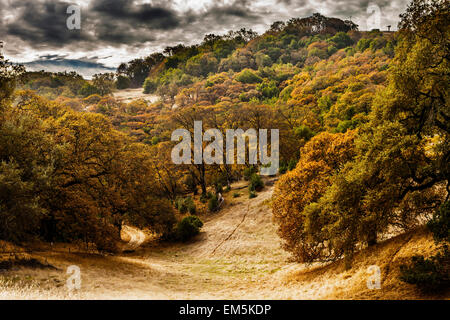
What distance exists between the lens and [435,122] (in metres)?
8.15

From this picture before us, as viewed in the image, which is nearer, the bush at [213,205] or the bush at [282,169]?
the bush at [213,205]

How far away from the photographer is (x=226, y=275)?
15.7 meters

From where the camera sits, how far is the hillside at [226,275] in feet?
29.9

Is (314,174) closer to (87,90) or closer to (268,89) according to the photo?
(268,89)

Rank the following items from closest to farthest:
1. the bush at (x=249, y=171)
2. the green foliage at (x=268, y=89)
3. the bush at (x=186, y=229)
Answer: the bush at (x=186, y=229)
the bush at (x=249, y=171)
the green foliage at (x=268, y=89)

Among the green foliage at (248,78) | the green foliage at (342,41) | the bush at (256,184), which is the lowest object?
the bush at (256,184)

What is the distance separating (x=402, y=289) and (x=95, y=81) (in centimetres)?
13432

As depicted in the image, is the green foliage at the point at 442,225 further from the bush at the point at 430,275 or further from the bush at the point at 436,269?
the bush at the point at 430,275

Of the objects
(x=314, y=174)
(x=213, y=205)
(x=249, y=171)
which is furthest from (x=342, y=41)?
→ (x=314, y=174)

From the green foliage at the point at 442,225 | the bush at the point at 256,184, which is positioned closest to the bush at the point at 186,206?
the bush at the point at 256,184

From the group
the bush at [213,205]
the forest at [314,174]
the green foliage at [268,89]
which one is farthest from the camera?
the green foliage at [268,89]

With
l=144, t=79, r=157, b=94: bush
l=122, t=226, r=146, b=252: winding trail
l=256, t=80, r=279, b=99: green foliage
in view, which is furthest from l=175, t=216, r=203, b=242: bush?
l=144, t=79, r=157, b=94: bush

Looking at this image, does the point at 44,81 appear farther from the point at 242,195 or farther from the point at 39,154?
the point at 39,154

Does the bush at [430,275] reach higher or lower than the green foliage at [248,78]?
lower
